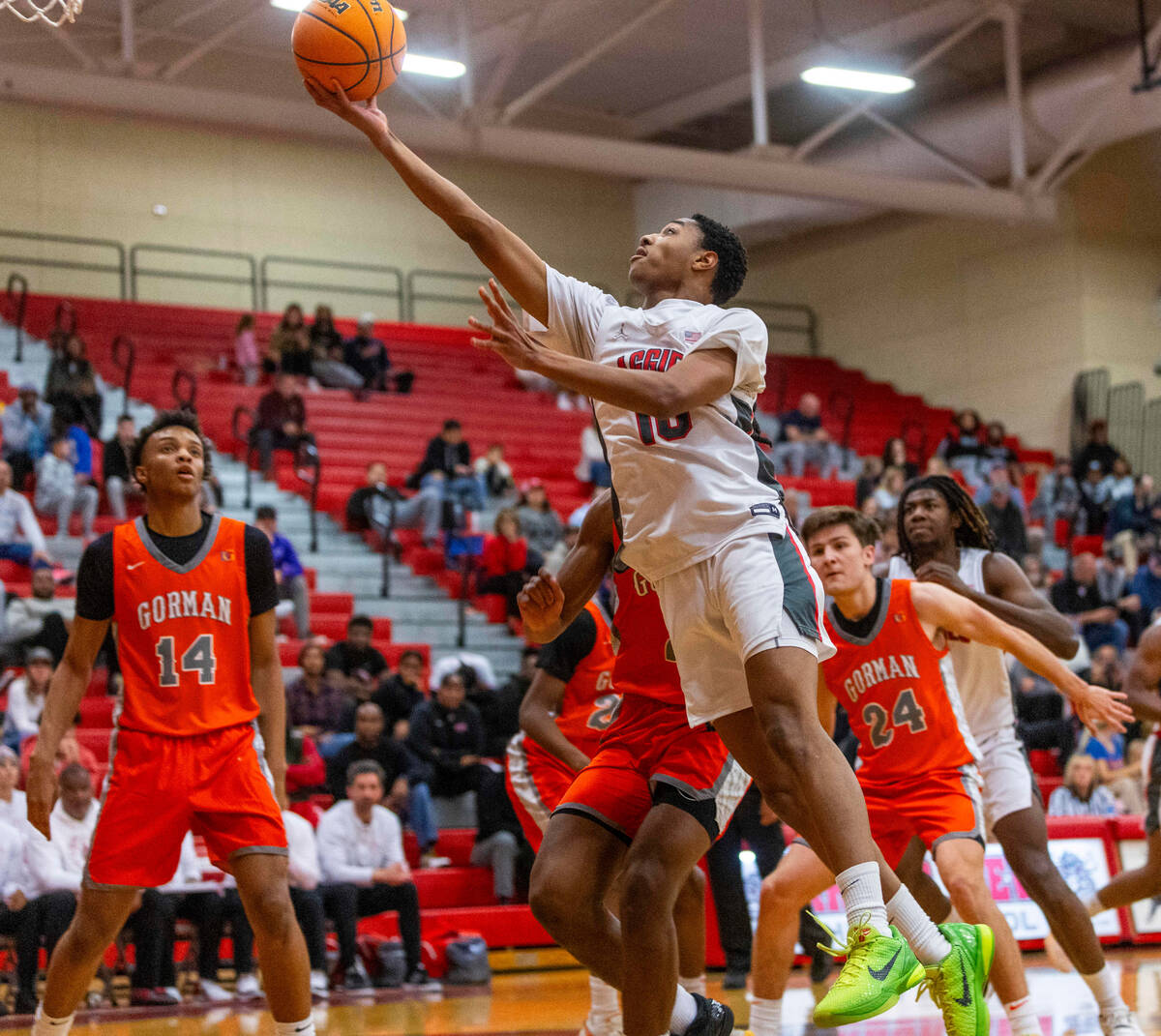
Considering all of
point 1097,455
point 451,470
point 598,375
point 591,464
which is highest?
point 1097,455

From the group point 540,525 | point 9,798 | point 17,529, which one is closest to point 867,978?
point 9,798

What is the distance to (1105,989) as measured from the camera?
5.87 meters

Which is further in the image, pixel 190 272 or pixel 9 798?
pixel 190 272

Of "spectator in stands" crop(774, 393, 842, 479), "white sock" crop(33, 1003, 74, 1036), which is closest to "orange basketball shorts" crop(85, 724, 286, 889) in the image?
"white sock" crop(33, 1003, 74, 1036)

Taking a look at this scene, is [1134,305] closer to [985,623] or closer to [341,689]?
[341,689]

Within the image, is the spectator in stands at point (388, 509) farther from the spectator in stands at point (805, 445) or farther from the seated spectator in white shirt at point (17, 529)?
the spectator in stands at point (805, 445)

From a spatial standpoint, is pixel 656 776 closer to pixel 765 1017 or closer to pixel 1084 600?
pixel 765 1017

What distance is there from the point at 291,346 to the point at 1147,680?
47.3 ft

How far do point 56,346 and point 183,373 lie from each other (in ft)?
4.69

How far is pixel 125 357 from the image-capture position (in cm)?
1970

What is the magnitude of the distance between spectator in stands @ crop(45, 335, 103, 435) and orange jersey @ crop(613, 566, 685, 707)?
38.3 ft

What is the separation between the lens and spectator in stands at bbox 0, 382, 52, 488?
575 inches

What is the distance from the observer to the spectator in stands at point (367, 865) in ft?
30.9

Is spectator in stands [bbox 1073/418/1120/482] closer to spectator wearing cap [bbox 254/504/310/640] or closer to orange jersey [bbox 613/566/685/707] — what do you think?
spectator wearing cap [bbox 254/504/310/640]
